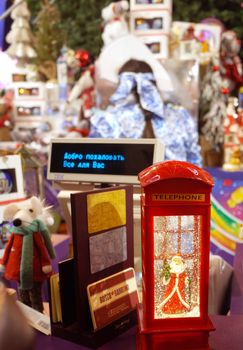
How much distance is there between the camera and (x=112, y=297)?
1.18m

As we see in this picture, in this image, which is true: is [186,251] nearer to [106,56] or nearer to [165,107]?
[165,107]

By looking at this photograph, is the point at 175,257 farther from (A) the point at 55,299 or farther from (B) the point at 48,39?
(B) the point at 48,39

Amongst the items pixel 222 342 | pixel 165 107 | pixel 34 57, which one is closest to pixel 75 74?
pixel 34 57

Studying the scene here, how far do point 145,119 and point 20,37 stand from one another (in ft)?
5.71

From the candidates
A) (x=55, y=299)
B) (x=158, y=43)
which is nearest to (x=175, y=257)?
(x=55, y=299)

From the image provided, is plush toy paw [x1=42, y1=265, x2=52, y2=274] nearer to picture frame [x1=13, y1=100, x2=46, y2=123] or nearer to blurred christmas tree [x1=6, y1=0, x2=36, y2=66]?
picture frame [x1=13, y1=100, x2=46, y2=123]

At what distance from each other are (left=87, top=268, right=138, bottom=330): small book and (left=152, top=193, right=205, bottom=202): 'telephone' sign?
1.09ft

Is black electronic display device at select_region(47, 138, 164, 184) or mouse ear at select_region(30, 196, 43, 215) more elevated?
black electronic display device at select_region(47, 138, 164, 184)

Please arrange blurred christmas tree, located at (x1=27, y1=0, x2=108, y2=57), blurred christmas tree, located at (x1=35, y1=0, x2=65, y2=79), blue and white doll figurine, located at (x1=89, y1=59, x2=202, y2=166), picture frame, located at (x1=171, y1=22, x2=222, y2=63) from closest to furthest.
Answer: blue and white doll figurine, located at (x1=89, y1=59, x2=202, y2=166) → picture frame, located at (x1=171, y1=22, x2=222, y2=63) → blurred christmas tree, located at (x1=35, y1=0, x2=65, y2=79) → blurred christmas tree, located at (x1=27, y1=0, x2=108, y2=57)

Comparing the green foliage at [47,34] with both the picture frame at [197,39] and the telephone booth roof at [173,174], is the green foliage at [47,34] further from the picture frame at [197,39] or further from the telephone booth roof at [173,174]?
the telephone booth roof at [173,174]

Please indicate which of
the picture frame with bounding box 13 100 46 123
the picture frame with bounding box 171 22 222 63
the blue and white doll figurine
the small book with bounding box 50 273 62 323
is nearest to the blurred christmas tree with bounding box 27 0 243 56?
the picture frame with bounding box 171 22 222 63

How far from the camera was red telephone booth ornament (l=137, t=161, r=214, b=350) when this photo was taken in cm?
99

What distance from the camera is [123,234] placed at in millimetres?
1234

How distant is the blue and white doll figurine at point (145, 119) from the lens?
Result: 322 cm
